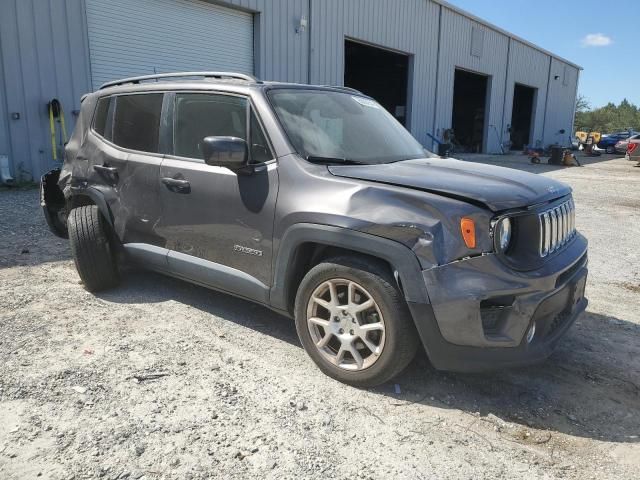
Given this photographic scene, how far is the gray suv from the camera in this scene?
8.80 feet

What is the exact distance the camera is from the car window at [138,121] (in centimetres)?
408

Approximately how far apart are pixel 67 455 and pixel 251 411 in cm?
90

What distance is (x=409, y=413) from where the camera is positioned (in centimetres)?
284

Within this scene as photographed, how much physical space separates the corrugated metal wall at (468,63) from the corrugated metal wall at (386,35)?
2.67 feet

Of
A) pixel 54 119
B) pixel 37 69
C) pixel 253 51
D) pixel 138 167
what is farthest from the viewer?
pixel 253 51

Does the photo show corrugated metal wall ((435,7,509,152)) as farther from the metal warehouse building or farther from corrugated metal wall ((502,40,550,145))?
corrugated metal wall ((502,40,550,145))

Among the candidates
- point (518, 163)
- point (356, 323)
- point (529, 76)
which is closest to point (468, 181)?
point (356, 323)

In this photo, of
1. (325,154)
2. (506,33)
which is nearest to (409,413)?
(325,154)

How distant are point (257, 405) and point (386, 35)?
18.1 m

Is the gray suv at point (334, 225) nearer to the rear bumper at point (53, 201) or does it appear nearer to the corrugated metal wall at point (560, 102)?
the rear bumper at point (53, 201)

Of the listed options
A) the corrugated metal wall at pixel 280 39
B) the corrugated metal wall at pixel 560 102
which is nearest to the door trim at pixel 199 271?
the corrugated metal wall at pixel 280 39

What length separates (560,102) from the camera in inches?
1463

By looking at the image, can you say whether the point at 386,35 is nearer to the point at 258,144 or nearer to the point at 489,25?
the point at 489,25

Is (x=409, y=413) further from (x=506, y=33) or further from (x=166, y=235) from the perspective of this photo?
(x=506, y=33)
